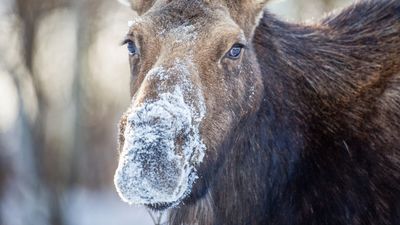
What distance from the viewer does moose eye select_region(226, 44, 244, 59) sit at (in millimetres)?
5991

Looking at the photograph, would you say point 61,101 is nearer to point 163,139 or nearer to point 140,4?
point 140,4

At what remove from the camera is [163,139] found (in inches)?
210

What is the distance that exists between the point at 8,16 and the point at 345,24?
11762 millimetres

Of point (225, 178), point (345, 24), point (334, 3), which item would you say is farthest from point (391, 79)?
point (334, 3)

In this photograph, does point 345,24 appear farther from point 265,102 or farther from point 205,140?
point 205,140

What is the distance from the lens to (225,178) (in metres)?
6.36

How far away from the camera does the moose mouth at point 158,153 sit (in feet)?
17.4

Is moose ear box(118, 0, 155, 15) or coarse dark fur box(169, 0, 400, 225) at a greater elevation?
moose ear box(118, 0, 155, 15)

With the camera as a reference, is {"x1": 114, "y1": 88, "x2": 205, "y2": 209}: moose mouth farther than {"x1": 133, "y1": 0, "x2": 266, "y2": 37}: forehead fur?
No

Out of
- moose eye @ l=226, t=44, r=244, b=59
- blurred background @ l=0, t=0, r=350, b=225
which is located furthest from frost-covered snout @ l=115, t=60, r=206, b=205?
blurred background @ l=0, t=0, r=350, b=225

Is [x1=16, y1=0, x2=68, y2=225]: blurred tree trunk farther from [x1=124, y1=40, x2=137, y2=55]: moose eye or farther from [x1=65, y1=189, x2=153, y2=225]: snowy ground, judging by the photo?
[x1=124, y1=40, x2=137, y2=55]: moose eye

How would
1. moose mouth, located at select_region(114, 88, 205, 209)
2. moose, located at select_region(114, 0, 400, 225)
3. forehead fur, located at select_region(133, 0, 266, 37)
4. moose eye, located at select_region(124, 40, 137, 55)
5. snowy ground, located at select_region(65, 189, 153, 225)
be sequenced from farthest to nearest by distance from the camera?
snowy ground, located at select_region(65, 189, 153, 225) < moose eye, located at select_region(124, 40, 137, 55) < forehead fur, located at select_region(133, 0, 266, 37) < moose, located at select_region(114, 0, 400, 225) < moose mouth, located at select_region(114, 88, 205, 209)

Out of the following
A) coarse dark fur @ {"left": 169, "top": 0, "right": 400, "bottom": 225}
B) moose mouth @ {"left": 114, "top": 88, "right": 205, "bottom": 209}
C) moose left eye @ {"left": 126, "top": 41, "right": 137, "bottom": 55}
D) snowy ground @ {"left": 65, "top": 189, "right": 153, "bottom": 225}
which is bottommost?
snowy ground @ {"left": 65, "top": 189, "right": 153, "bottom": 225}

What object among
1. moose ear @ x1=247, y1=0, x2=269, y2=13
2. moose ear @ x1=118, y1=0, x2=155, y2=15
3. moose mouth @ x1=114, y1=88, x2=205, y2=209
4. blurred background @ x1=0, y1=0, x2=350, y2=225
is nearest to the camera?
moose mouth @ x1=114, y1=88, x2=205, y2=209
